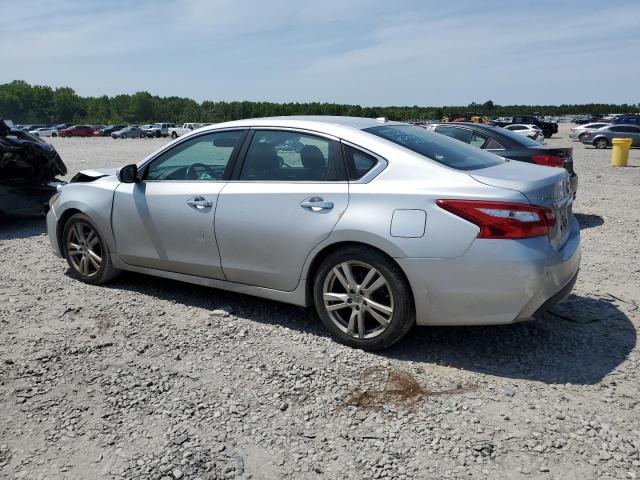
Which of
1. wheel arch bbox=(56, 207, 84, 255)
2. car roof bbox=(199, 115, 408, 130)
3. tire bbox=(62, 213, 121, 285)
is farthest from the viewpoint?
wheel arch bbox=(56, 207, 84, 255)

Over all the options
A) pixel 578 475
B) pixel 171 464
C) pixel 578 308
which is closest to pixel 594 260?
pixel 578 308

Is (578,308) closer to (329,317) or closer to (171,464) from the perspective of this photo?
(329,317)

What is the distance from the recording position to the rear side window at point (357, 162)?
3.99 m

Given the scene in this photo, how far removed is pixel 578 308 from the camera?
4.84 metres

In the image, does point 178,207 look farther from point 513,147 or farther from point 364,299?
point 513,147

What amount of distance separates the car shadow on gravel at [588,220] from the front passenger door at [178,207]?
579 centimetres

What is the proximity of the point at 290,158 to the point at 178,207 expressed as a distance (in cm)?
103

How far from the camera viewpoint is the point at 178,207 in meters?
4.72

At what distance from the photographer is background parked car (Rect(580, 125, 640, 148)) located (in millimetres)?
30750

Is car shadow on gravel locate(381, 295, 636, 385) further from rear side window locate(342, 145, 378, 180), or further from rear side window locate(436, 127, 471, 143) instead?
rear side window locate(436, 127, 471, 143)

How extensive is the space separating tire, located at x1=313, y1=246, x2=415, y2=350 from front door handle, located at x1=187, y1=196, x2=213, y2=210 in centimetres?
108

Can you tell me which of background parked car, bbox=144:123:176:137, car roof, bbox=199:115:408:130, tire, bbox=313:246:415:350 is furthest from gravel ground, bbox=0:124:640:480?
background parked car, bbox=144:123:176:137

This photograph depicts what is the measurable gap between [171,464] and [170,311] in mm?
2215

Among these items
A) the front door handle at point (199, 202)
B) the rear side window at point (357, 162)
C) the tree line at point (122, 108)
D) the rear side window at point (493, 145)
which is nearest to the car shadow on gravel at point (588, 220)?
the rear side window at point (493, 145)
